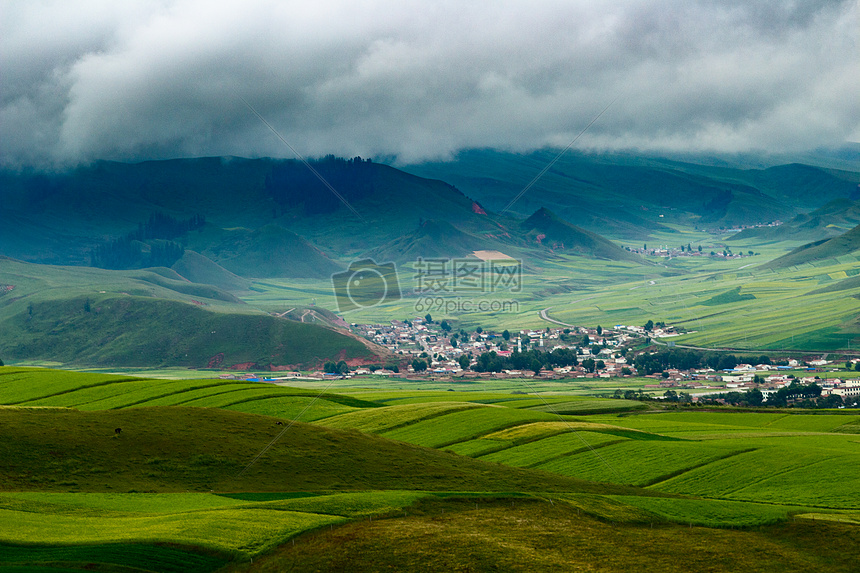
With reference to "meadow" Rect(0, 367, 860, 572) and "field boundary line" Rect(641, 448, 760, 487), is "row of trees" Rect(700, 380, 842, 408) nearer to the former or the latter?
"meadow" Rect(0, 367, 860, 572)

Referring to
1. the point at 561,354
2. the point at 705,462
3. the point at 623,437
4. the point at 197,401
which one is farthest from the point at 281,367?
the point at 705,462

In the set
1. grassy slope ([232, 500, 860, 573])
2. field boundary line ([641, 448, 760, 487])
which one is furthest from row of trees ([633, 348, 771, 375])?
grassy slope ([232, 500, 860, 573])

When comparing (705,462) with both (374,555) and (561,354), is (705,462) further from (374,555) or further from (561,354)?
(561,354)

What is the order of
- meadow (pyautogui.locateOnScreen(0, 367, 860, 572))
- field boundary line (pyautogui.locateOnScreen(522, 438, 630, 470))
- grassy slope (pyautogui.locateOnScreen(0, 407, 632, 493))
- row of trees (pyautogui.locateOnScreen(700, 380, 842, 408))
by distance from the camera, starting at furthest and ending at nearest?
row of trees (pyautogui.locateOnScreen(700, 380, 842, 408)) < field boundary line (pyautogui.locateOnScreen(522, 438, 630, 470)) < grassy slope (pyautogui.locateOnScreen(0, 407, 632, 493)) < meadow (pyautogui.locateOnScreen(0, 367, 860, 572))

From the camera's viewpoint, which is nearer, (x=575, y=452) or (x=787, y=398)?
(x=575, y=452)

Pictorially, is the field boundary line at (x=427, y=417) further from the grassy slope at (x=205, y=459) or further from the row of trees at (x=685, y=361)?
the row of trees at (x=685, y=361)

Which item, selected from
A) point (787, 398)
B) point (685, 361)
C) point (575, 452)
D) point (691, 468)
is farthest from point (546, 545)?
point (685, 361)

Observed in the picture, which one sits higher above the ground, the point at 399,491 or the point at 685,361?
the point at 685,361

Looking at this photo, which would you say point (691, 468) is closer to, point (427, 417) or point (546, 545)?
point (546, 545)

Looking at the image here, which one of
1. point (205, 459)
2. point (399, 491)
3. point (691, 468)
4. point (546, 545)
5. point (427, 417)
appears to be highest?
point (427, 417)
